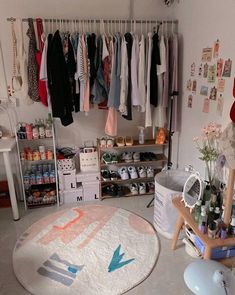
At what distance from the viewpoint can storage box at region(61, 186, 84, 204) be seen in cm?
305

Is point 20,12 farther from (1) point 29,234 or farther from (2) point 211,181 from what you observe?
(2) point 211,181

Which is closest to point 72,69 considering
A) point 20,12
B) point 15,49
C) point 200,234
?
point 15,49

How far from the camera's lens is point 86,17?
109 inches

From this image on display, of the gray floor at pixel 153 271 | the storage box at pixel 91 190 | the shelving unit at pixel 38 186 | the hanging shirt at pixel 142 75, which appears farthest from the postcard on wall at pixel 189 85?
the shelving unit at pixel 38 186

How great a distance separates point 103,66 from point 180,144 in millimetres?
1234

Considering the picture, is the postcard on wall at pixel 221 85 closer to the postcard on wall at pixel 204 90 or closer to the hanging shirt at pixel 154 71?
the postcard on wall at pixel 204 90

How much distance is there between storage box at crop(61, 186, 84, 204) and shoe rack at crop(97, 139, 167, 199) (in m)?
Result: 0.26

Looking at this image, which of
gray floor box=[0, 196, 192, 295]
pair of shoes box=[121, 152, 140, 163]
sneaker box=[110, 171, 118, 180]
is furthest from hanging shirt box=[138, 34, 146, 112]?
gray floor box=[0, 196, 192, 295]

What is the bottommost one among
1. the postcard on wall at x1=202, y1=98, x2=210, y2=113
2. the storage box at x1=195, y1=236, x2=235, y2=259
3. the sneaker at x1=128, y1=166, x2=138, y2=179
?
the storage box at x1=195, y1=236, x2=235, y2=259

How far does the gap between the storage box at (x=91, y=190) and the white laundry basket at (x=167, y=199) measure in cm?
86

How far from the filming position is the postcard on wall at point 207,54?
7.21 ft

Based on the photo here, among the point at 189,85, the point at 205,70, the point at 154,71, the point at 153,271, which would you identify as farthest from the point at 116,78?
the point at 153,271

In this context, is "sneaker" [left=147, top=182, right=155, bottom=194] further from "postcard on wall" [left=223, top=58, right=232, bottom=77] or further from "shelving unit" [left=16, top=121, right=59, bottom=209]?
"postcard on wall" [left=223, top=58, right=232, bottom=77]

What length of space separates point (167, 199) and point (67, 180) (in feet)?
4.13
